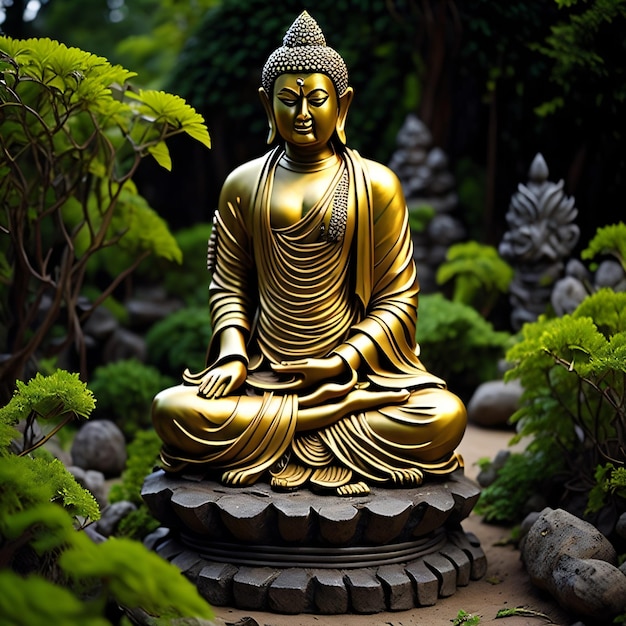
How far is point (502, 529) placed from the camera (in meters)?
5.23

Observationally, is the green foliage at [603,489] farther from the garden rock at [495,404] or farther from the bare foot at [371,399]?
the garden rock at [495,404]

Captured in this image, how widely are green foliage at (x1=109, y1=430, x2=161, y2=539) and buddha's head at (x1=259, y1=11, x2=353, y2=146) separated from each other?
76.7 inches

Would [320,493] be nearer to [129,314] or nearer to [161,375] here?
[161,375]

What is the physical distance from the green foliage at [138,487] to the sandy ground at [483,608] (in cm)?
108

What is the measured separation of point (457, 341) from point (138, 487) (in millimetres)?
3326

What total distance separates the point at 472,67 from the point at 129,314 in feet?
13.8

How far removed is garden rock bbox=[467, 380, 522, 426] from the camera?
696 centimetres

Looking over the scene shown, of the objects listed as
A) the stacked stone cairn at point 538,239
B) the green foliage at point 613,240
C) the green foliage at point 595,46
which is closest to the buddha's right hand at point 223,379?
the green foliage at point 613,240

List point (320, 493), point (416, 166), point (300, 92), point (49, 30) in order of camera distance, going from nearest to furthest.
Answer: point (320, 493) → point (300, 92) → point (416, 166) → point (49, 30)

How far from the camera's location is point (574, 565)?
154 inches

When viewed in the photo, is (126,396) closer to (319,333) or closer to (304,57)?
(319,333)

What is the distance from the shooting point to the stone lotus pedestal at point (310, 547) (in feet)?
13.0

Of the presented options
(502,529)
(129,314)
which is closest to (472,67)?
(129,314)

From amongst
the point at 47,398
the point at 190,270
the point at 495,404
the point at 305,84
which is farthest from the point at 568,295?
the point at 47,398
